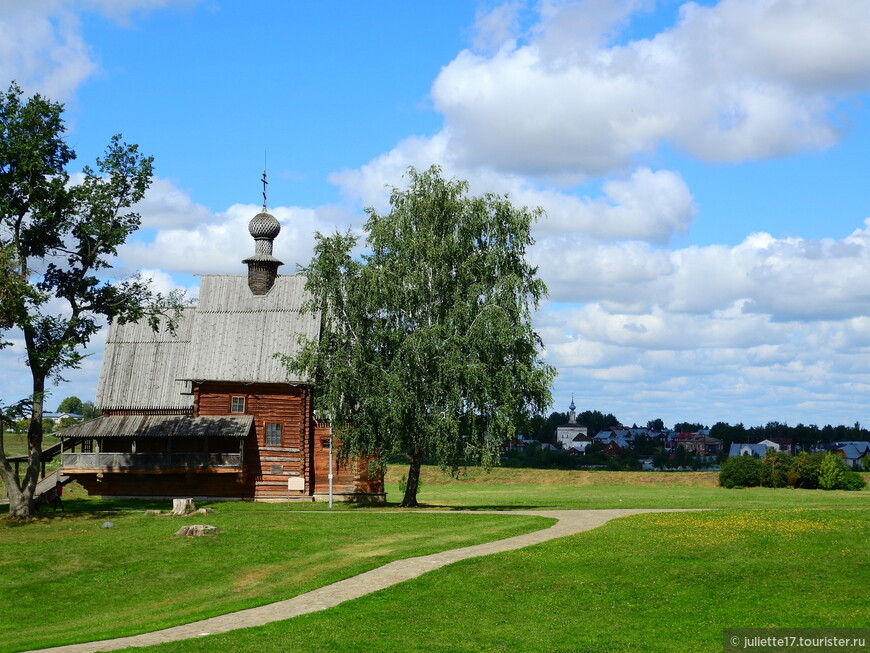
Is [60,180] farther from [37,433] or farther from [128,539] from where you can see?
[128,539]

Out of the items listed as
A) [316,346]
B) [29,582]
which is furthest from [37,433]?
[29,582]

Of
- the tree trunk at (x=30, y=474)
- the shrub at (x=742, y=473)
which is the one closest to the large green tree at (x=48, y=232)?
the tree trunk at (x=30, y=474)

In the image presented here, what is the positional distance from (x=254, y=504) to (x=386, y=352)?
11366 millimetres

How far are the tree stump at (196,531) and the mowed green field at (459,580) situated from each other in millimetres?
491

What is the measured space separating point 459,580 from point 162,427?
99.0 feet

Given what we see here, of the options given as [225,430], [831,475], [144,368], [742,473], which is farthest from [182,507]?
[831,475]

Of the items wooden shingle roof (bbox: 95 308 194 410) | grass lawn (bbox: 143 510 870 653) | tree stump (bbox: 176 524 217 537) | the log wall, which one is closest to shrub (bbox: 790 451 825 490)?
the log wall

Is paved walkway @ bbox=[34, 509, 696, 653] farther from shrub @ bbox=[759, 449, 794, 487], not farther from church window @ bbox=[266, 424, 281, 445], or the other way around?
shrub @ bbox=[759, 449, 794, 487]

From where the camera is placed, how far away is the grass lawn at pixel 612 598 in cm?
1922

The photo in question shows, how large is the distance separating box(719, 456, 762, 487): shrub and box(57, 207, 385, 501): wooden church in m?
40.6

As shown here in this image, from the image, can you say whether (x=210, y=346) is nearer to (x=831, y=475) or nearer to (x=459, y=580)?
(x=459, y=580)

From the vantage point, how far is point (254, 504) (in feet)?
161

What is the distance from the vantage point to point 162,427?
5084 centimetres

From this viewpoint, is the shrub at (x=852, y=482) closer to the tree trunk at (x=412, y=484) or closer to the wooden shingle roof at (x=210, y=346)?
the tree trunk at (x=412, y=484)
